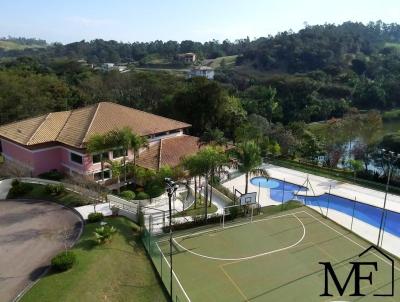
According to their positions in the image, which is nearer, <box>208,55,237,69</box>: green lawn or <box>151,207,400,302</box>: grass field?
<box>151,207,400,302</box>: grass field

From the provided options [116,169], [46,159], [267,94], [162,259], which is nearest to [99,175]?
[116,169]

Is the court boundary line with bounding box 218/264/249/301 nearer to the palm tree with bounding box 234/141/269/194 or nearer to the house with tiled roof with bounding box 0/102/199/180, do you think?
the palm tree with bounding box 234/141/269/194

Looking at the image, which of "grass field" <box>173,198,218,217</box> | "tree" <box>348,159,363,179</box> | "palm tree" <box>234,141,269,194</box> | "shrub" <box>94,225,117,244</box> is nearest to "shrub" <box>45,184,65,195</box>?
"shrub" <box>94,225,117,244</box>

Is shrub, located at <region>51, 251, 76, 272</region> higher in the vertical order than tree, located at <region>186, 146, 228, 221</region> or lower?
lower

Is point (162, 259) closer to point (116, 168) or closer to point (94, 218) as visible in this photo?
point (94, 218)

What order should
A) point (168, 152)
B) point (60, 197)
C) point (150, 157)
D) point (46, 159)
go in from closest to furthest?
1. point (60, 197)
2. point (46, 159)
3. point (150, 157)
4. point (168, 152)
